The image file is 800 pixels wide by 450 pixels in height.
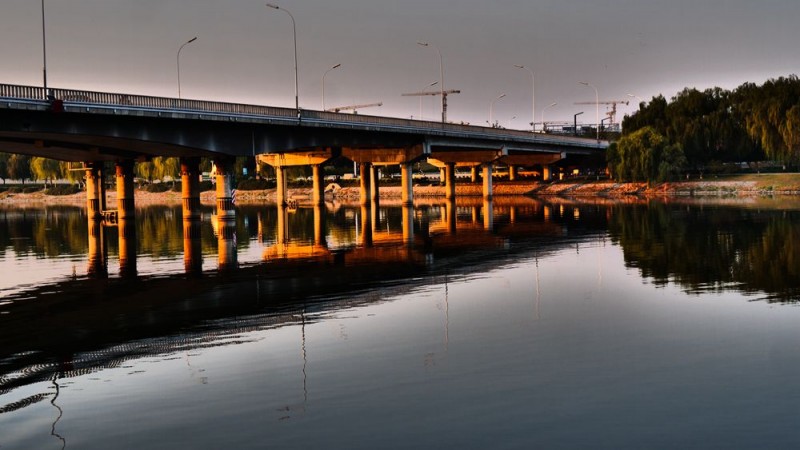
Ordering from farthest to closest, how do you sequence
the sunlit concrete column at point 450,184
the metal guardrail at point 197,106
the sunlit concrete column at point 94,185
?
the sunlit concrete column at point 450,184 < the sunlit concrete column at point 94,185 < the metal guardrail at point 197,106

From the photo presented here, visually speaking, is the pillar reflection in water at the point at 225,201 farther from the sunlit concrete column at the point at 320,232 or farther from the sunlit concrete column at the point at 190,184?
the sunlit concrete column at the point at 320,232

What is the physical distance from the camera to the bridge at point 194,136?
67688 millimetres

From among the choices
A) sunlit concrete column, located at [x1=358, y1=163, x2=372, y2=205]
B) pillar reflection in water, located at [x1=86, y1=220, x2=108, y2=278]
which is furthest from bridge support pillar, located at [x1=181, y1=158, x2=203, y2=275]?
sunlit concrete column, located at [x1=358, y1=163, x2=372, y2=205]

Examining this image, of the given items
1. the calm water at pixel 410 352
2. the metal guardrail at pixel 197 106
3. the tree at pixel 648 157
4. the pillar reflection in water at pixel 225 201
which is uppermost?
the metal guardrail at pixel 197 106

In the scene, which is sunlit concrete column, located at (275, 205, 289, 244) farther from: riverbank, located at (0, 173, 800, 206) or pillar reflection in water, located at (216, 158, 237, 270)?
riverbank, located at (0, 173, 800, 206)

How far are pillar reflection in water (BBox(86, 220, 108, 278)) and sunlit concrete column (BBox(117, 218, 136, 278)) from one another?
2.96 ft

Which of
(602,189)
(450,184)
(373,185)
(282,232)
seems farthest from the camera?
(602,189)

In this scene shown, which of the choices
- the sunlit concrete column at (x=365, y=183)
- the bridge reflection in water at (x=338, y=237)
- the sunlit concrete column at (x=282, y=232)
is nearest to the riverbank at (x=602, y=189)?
the sunlit concrete column at (x=365, y=183)

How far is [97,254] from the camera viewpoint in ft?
180

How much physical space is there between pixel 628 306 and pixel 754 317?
13.4 ft

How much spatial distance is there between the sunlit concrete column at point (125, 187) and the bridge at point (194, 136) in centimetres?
12

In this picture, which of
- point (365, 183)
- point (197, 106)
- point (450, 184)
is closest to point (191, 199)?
point (197, 106)

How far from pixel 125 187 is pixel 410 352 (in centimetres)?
8719

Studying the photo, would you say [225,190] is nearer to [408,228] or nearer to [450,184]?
[408,228]
